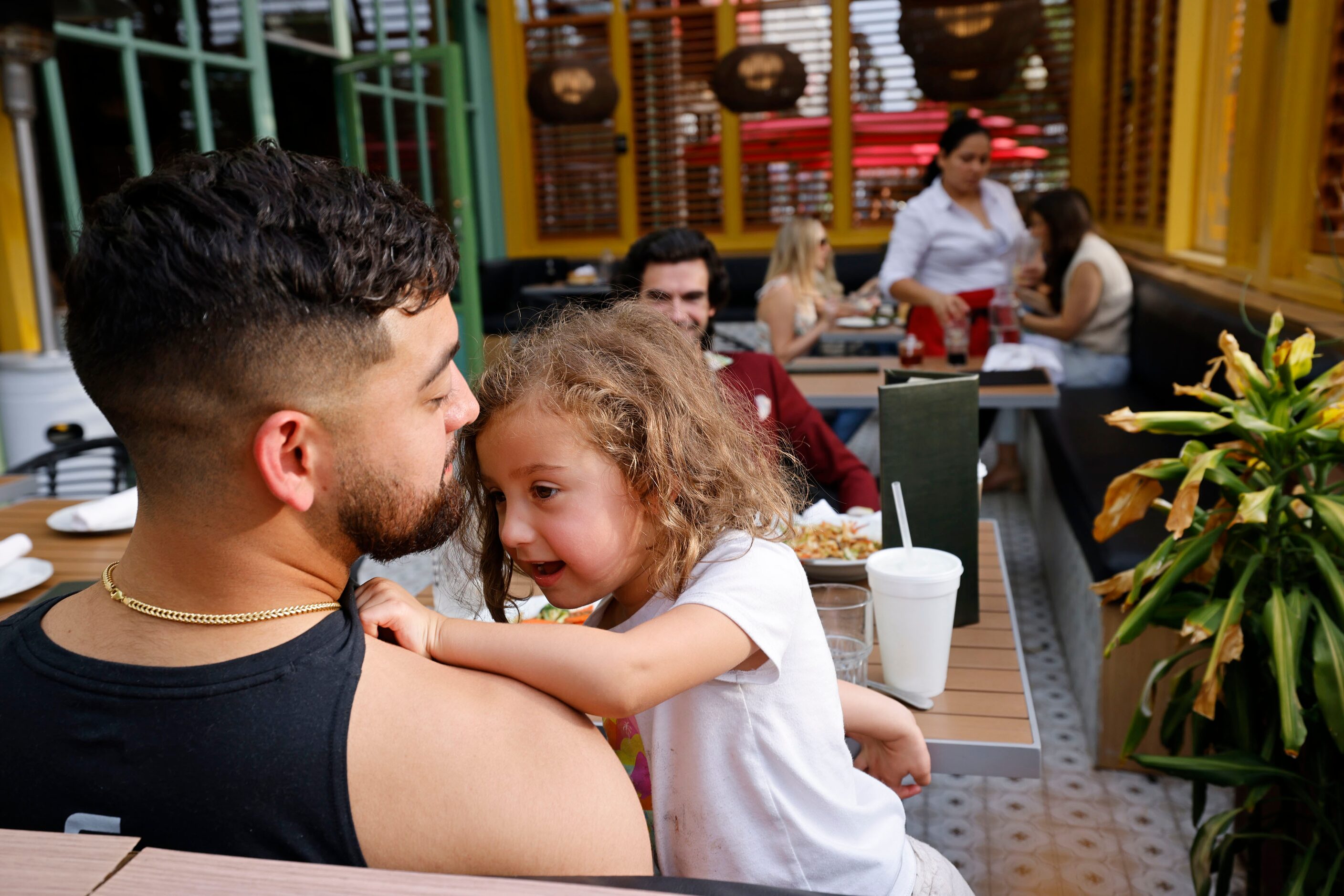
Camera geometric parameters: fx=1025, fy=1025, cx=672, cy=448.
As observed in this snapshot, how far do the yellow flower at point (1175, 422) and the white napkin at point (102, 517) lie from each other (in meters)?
1.94

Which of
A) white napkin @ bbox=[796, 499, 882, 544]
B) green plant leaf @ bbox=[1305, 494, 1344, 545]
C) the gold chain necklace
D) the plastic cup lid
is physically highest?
the gold chain necklace

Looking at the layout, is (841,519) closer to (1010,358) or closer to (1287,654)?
(1287,654)

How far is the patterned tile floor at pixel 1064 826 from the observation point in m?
2.13

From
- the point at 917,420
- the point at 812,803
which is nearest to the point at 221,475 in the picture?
the point at 812,803

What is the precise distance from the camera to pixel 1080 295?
4586 mm

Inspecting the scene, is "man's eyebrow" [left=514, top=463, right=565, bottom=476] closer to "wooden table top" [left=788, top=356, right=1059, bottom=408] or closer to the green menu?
the green menu

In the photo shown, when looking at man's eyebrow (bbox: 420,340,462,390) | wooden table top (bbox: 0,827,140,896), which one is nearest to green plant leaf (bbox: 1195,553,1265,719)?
man's eyebrow (bbox: 420,340,462,390)

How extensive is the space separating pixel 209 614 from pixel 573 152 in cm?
947

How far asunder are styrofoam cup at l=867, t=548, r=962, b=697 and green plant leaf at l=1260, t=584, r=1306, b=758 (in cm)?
59

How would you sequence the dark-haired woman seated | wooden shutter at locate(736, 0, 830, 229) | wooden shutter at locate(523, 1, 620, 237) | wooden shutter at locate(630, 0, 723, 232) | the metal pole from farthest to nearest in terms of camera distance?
1. wooden shutter at locate(523, 1, 620, 237)
2. wooden shutter at locate(630, 0, 723, 232)
3. wooden shutter at locate(736, 0, 830, 229)
4. the dark-haired woman seated
5. the metal pole

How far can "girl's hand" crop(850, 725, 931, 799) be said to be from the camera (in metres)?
1.23

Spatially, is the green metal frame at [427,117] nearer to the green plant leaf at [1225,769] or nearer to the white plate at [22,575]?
the white plate at [22,575]

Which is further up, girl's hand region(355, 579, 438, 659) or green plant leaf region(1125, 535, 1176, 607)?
girl's hand region(355, 579, 438, 659)

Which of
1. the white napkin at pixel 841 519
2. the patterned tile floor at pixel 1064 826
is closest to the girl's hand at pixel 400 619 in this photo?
the white napkin at pixel 841 519
